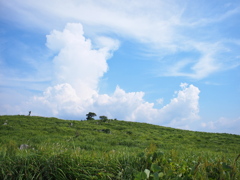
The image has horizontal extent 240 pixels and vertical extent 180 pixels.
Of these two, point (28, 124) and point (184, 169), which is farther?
point (28, 124)

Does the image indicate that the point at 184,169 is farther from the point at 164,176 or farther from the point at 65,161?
the point at 65,161

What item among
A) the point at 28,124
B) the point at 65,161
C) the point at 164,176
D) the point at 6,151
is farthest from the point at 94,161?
the point at 28,124

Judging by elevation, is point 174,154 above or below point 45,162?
above

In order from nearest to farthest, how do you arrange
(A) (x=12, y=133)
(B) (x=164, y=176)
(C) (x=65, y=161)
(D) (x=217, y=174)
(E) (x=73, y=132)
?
1. (B) (x=164, y=176)
2. (D) (x=217, y=174)
3. (C) (x=65, y=161)
4. (A) (x=12, y=133)
5. (E) (x=73, y=132)

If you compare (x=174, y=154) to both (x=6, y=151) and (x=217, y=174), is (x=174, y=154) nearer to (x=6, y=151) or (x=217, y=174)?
(x=217, y=174)

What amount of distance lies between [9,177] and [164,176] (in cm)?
286

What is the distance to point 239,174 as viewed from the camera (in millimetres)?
3643

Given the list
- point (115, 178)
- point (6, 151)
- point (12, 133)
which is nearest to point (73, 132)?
point (12, 133)

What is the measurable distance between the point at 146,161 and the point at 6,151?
327 centimetres

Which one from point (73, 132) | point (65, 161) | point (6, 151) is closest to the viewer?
point (65, 161)

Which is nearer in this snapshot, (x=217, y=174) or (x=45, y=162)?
(x=217, y=174)

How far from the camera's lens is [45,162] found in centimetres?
409

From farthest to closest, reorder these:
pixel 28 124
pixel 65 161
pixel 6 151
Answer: pixel 28 124 < pixel 6 151 < pixel 65 161

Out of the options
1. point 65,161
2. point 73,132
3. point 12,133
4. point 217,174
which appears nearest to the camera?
point 217,174
